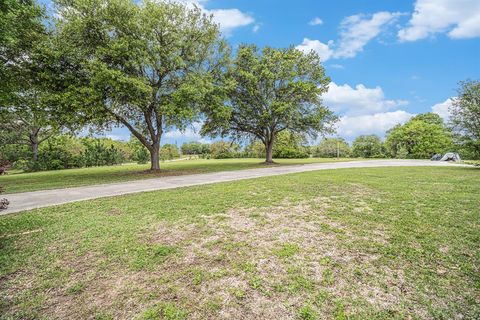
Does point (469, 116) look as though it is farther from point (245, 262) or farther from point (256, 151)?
point (256, 151)

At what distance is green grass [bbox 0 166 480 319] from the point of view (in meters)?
2.65

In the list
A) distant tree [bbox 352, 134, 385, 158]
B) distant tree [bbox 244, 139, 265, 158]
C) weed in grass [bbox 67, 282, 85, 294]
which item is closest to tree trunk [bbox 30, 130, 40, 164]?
weed in grass [bbox 67, 282, 85, 294]

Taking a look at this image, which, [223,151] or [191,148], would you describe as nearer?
[223,151]

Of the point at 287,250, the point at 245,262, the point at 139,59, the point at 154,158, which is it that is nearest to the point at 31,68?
the point at 139,59

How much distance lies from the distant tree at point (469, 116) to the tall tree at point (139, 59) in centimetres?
1752

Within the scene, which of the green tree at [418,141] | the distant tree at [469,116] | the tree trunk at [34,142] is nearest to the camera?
the distant tree at [469,116]

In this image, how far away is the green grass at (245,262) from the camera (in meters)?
2.65

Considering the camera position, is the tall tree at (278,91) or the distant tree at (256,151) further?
the distant tree at (256,151)

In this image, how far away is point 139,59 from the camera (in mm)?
13734

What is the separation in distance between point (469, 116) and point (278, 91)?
14458 millimetres

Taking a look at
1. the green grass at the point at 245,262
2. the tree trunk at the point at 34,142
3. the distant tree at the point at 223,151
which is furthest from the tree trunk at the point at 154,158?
the distant tree at the point at 223,151

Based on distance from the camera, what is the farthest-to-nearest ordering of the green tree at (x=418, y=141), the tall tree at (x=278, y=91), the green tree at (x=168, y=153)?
the green tree at (x=168, y=153) < the green tree at (x=418, y=141) < the tall tree at (x=278, y=91)

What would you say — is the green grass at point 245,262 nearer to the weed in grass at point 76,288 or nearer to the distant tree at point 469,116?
the weed in grass at point 76,288

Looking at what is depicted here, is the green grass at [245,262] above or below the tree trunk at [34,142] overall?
below
